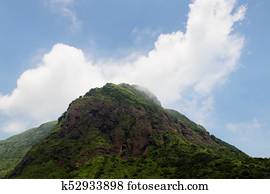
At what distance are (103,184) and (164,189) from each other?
433cm

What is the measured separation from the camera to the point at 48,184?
28.8 m

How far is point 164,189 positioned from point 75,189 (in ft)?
20.6

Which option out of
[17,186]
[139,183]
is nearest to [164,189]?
[139,183]

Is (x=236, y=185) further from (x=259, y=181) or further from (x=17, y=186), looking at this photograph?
(x=17, y=186)

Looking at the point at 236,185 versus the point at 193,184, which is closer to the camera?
the point at 236,185

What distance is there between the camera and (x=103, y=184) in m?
28.9

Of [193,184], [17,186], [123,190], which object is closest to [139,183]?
[123,190]

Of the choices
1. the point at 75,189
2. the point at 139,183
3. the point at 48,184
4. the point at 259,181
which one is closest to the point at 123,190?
the point at 139,183

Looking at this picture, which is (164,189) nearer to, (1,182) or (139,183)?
(139,183)

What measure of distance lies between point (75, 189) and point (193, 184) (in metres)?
8.60

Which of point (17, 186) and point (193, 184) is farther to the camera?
point (193, 184)

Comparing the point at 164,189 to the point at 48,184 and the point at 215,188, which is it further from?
the point at 48,184

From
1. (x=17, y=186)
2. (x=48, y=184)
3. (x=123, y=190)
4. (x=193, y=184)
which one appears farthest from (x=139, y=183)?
(x=17, y=186)

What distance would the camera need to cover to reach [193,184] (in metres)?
30.1
